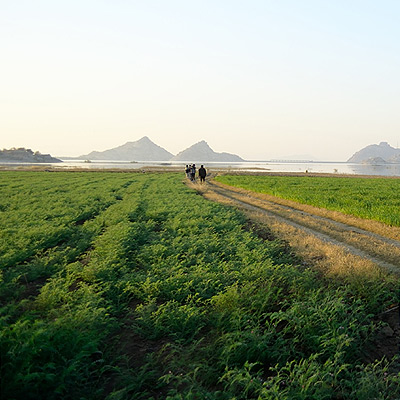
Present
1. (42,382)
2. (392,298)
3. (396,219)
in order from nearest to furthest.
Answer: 1. (42,382)
2. (392,298)
3. (396,219)

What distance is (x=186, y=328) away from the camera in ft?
20.3

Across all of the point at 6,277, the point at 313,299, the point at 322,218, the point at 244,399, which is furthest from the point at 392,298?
the point at 322,218

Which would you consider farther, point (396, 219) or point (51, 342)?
point (396, 219)

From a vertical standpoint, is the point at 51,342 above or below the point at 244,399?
above

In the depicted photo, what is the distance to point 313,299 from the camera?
22.5ft

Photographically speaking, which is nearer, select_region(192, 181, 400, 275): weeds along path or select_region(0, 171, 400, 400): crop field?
select_region(0, 171, 400, 400): crop field

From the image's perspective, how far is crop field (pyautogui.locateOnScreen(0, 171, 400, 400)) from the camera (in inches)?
176

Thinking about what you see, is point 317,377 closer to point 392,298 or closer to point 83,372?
point 83,372

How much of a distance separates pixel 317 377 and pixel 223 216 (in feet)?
41.0

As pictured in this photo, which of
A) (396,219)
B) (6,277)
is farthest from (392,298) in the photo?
(396,219)

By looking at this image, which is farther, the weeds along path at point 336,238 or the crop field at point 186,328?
the weeds along path at point 336,238

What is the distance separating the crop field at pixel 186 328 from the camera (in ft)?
14.7

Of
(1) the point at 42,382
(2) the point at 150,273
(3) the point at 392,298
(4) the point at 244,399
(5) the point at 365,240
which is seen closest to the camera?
(1) the point at 42,382

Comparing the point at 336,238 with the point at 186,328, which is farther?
the point at 336,238
